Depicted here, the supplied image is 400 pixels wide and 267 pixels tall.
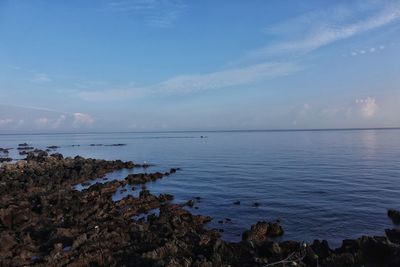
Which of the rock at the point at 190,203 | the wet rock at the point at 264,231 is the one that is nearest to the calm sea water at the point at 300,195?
the wet rock at the point at 264,231

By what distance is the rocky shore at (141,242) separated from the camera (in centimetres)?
1482

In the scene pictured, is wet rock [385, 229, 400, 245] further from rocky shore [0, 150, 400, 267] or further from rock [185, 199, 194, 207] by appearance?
rock [185, 199, 194, 207]

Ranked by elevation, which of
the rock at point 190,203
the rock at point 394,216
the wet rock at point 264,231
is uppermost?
the rock at point 394,216

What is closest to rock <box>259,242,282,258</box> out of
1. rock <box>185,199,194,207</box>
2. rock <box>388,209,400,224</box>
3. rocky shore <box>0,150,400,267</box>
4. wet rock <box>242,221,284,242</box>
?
rocky shore <box>0,150,400,267</box>

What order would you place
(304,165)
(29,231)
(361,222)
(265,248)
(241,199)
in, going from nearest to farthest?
(265,248) < (29,231) < (361,222) < (241,199) < (304,165)

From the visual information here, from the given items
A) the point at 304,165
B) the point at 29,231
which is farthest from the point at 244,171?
the point at 29,231

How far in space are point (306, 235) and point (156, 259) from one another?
387 inches

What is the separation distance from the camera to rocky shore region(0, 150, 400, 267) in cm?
1482

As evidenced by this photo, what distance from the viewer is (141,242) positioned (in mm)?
17422

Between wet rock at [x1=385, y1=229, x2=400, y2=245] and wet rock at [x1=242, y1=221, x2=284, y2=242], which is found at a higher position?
wet rock at [x1=385, y1=229, x2=400, y2=245]

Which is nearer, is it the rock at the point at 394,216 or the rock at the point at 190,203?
the rock at the point at 394,216

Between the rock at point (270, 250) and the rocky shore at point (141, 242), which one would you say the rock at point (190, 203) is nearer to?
the rocky shore at point (141, 242)

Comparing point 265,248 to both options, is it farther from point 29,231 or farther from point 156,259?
point 29,231

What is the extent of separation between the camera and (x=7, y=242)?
17344 mm
